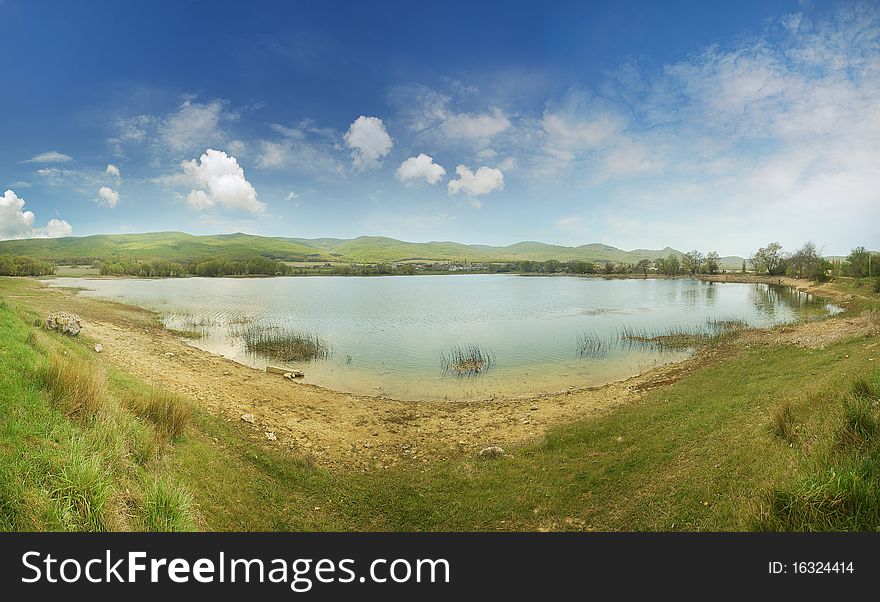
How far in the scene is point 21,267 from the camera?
10912 centimetres

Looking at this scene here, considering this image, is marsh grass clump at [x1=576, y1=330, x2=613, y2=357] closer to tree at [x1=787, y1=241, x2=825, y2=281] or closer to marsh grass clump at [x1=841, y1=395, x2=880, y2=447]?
marsh grass clump at [x1=841, y1=395, x2=880, y2=447]

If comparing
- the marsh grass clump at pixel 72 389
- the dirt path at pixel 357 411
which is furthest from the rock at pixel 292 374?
the marsh grass clump at pixel 72 389

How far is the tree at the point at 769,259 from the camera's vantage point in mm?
121875

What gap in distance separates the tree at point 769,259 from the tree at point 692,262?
24861mm

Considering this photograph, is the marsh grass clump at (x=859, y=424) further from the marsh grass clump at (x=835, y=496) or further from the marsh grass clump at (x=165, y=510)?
the marsh grass clump at (x=165, y=510)

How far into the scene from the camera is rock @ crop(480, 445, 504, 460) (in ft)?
35.9

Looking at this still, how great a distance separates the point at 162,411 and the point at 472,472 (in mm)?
7732

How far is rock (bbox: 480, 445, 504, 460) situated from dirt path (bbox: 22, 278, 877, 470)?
773 mm

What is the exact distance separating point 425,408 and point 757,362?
51.8ft

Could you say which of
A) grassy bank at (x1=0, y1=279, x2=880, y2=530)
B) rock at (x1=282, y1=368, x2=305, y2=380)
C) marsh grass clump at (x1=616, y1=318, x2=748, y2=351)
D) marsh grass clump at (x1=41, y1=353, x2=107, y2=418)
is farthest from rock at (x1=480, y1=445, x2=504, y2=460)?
marsh grass clump at (x1=616, y1=318, x2=748, y2=351)

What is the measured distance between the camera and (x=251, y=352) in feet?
93.3

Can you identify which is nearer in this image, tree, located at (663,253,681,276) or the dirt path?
the dirt path

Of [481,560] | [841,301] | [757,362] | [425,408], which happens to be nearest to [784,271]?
[841,301]

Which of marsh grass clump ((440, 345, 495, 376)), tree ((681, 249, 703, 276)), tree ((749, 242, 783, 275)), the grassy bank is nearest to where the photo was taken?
the grassy bank
